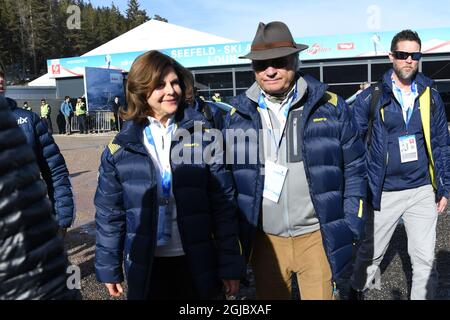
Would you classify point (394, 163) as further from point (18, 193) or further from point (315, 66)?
point (315, 66)

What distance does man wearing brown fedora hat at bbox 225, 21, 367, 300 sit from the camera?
2461 millimetres

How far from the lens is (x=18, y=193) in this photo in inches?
35.9

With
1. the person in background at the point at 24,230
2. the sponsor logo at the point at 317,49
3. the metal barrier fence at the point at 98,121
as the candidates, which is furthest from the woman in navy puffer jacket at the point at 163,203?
the metal barrier fence at the point at 98,121

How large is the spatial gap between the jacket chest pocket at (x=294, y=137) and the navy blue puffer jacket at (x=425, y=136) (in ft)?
3.71

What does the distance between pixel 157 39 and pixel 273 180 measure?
97.5 feet

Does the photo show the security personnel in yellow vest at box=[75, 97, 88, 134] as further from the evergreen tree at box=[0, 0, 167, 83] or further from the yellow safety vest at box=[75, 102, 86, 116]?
the evergreen tree at box=[0, 0, 167, 83]

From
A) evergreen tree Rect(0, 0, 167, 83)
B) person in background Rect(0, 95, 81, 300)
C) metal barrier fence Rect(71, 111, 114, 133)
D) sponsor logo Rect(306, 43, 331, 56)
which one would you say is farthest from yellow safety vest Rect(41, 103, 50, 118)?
evergreen tree Rect(0, 0, 167, 83)

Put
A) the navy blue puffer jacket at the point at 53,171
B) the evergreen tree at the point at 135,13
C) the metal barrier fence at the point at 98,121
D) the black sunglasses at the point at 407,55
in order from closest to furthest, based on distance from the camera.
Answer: the navy blue puffer jacket at the point at 53,171 < the black sunglasses at the point at 407,55 < the metal barrier fence at the point at 98,121 < the evergreen tree at the point at 135,13

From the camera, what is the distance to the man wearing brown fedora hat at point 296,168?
2461mm

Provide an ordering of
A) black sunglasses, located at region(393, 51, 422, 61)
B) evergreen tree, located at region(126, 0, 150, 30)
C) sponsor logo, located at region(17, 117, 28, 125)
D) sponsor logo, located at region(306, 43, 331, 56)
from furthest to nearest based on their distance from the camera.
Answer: evergreen tree, located at region(126, 0, 150, 30)
sponsor logo, located at region(306, 43, 331, 56)
black sunglasses, located at region(393, 51, 422, 61)
sponsor logo, located at region(17, 117, 28, 125)

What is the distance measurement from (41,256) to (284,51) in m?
1.80

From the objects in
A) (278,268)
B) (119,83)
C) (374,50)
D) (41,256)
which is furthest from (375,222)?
(119,83)

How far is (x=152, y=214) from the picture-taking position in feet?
7.41

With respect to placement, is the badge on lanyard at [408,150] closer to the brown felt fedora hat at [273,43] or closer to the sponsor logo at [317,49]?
the brown felt fedora hat at [273,43]
